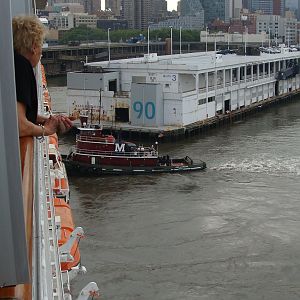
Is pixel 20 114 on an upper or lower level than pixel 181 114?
upper

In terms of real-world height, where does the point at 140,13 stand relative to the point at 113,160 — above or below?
above

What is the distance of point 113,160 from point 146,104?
3590mm

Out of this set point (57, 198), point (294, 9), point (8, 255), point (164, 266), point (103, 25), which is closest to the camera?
point (8, 255)

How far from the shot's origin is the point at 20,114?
3.44 ft

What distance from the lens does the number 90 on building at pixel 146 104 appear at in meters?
13.9

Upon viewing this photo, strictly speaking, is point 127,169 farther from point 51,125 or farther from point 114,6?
point 114,6

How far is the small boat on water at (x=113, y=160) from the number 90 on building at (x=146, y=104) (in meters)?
3.13

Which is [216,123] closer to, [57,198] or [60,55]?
[57,198]

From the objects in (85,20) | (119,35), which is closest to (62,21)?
(85,20)

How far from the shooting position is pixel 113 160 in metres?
10.5

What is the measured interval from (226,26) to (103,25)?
642 inches

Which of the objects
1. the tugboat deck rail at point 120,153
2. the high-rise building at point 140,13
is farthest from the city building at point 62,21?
the tugboat deck rail at point 120,153

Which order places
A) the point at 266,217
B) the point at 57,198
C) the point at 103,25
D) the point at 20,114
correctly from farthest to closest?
the point at 103,25 < the point at 266,217 < the point at 57,198 < the point at 20,114

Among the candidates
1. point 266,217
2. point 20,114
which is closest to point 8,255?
point 20,114
